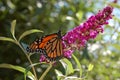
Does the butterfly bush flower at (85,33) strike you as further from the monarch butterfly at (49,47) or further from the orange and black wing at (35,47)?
the orange and black wing at (35,47)

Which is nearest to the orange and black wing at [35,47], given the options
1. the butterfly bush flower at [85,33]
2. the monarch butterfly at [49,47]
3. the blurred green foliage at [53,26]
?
the monarch butterfly at [49,47]

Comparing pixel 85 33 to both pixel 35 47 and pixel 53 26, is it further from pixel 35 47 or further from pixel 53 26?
pixel 53 26

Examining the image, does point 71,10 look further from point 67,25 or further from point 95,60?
point 95,60

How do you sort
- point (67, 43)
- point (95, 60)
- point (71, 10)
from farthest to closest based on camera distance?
point (71, 10)
point (95, 60)
point (67, 43)

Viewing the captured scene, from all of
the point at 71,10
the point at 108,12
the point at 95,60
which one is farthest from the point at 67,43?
the point at 71,10

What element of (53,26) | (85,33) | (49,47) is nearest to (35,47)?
(49,47)

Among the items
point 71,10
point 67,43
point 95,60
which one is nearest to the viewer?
Result: point 67,43

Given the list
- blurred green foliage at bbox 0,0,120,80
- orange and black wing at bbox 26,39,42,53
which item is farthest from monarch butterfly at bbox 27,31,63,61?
blurred green foliage at bbox 0,0,120,80
